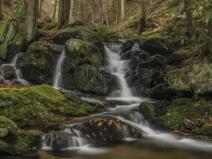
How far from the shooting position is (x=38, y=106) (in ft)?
43.5

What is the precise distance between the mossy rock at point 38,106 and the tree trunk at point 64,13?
1105 cm

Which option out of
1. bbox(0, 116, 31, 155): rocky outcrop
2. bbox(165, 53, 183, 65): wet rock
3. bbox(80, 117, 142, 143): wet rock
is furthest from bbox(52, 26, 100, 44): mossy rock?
bbox(0, 116, 31, 155): rocky outcrop

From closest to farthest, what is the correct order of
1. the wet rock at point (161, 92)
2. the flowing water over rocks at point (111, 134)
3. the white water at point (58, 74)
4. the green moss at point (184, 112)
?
the flowing water over rocks at point (111, 134)
the green moss at point (184, 112)
the wet rock at point (161, 92)
the white water at point (58, 74)

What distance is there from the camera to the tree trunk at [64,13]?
24938mm

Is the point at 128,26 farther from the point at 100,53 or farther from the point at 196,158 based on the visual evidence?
the point at 196,158

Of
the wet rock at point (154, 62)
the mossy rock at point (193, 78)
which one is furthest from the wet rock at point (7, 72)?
the mossy rock at point (193, 78)

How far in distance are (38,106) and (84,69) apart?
18.9 feet

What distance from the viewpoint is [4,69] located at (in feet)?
61.7

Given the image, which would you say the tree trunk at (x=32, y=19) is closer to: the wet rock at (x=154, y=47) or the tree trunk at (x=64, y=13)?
the tree trunk at (x=64, y=13)

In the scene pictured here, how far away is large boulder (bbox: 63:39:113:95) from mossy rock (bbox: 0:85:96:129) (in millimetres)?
3317

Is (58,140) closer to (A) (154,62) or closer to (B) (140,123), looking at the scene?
(B) (140,123)

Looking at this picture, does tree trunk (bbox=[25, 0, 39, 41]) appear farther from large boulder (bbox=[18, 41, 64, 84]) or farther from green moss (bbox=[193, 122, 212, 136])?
green moss (bbox=[193, 122, 212, 136])

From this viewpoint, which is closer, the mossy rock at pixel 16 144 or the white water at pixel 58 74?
the mossy rock at pixel 16 144

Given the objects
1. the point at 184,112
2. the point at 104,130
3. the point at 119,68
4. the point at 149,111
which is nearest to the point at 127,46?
the point at 119,68
